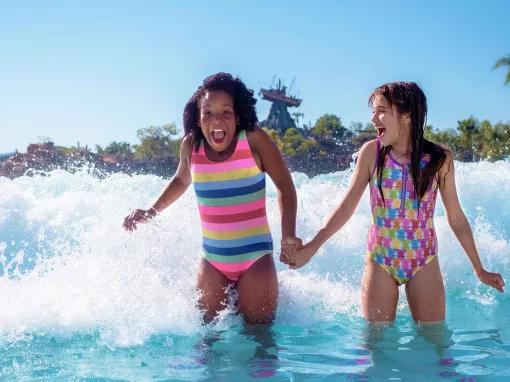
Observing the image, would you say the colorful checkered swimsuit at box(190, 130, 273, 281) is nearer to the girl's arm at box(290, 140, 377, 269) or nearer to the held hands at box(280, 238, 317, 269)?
the held hands at box(280, 238, 317, 269)

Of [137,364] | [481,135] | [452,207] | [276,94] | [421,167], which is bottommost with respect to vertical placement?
[137,364]

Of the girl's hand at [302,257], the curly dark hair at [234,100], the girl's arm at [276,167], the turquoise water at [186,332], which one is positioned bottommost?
the turquoise water at [186,332]

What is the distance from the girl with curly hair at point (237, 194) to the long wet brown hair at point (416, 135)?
708mm

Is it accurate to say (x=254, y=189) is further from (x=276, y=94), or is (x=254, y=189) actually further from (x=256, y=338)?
(x=276, y=94)

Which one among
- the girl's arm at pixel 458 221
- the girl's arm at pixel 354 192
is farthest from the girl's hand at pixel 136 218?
the girl's arm at pixel 458 221

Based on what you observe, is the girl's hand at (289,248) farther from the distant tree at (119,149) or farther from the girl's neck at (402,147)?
the distant tree at (119,149)

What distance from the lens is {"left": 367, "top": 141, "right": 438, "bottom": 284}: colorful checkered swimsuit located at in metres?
3.36

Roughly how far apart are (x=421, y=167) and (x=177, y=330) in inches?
70.4

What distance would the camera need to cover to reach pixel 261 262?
3.55 metres

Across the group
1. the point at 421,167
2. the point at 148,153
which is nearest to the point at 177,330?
the point at 421,167

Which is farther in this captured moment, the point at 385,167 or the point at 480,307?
the point at 480,307

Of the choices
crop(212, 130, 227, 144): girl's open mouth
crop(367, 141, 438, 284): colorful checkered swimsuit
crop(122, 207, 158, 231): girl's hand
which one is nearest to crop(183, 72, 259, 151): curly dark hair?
crop(212, 130, 227, 144): girl's open mouth

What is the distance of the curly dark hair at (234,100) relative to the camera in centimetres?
358

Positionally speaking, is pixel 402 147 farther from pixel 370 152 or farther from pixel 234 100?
pixel 234 100
